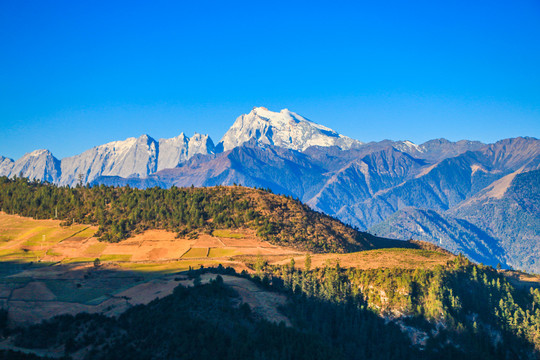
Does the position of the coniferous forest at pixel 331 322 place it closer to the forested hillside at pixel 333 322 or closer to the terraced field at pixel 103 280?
the forested hillside at pixel 333 322

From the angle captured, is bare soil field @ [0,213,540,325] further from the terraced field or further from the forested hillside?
the forested hillside

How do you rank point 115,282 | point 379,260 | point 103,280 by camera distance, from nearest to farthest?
point 115,282 < point 103,280 < point 379,260

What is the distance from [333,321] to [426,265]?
54827 millimetres

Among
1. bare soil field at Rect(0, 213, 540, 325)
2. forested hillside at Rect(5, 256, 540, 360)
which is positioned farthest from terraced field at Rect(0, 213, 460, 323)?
forested hillside at Rect(5, 256, 540, 360)

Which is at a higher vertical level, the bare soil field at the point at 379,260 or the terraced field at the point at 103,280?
the bare soil field at the point at 379,260

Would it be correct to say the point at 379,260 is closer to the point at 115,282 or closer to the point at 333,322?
the point at 333,322

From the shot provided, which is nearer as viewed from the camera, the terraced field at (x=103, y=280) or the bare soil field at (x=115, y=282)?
the bare soil field at (x=115, y=282)

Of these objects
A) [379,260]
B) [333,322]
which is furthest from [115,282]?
[379,260]

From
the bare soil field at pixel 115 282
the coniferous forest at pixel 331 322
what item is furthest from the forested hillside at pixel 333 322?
the bare soil field at pixel 115 282

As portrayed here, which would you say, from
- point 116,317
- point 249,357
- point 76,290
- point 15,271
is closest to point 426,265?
point 249,357

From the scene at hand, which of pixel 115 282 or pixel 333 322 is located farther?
pixel 115 282

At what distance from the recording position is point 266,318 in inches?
4289

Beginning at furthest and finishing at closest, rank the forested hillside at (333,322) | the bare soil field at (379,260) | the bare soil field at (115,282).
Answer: the bare soil field at (379,260)
the bare soil field at (115,282)
the forested hillside at (333,322)

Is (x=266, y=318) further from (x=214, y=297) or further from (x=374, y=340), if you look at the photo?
(x=374, y=340)
